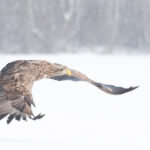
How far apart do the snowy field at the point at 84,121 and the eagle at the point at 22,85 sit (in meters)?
0.69

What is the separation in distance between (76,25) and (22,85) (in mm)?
15603

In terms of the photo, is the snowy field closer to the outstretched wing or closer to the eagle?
the eagle

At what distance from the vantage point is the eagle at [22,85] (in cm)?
391

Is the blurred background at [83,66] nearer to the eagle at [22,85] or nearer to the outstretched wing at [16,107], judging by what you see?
the eagle at [22,85]

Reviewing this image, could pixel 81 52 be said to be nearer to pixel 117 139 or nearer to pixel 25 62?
pixel 117 139

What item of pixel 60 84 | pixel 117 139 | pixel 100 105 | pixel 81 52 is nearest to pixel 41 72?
pixel 117 139

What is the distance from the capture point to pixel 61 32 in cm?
1925

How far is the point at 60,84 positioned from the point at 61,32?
939 cm

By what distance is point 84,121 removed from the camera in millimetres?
7082

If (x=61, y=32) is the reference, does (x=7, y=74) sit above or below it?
below

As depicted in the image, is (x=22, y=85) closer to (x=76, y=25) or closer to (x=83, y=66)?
(x=83, y=66)

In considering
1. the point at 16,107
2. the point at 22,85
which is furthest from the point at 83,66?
the point at 16,107

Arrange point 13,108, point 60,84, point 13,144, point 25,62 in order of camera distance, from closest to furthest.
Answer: point 13,108, point 25,62, point 13,144, point 60,84

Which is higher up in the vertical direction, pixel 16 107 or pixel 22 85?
pixel 22 85
